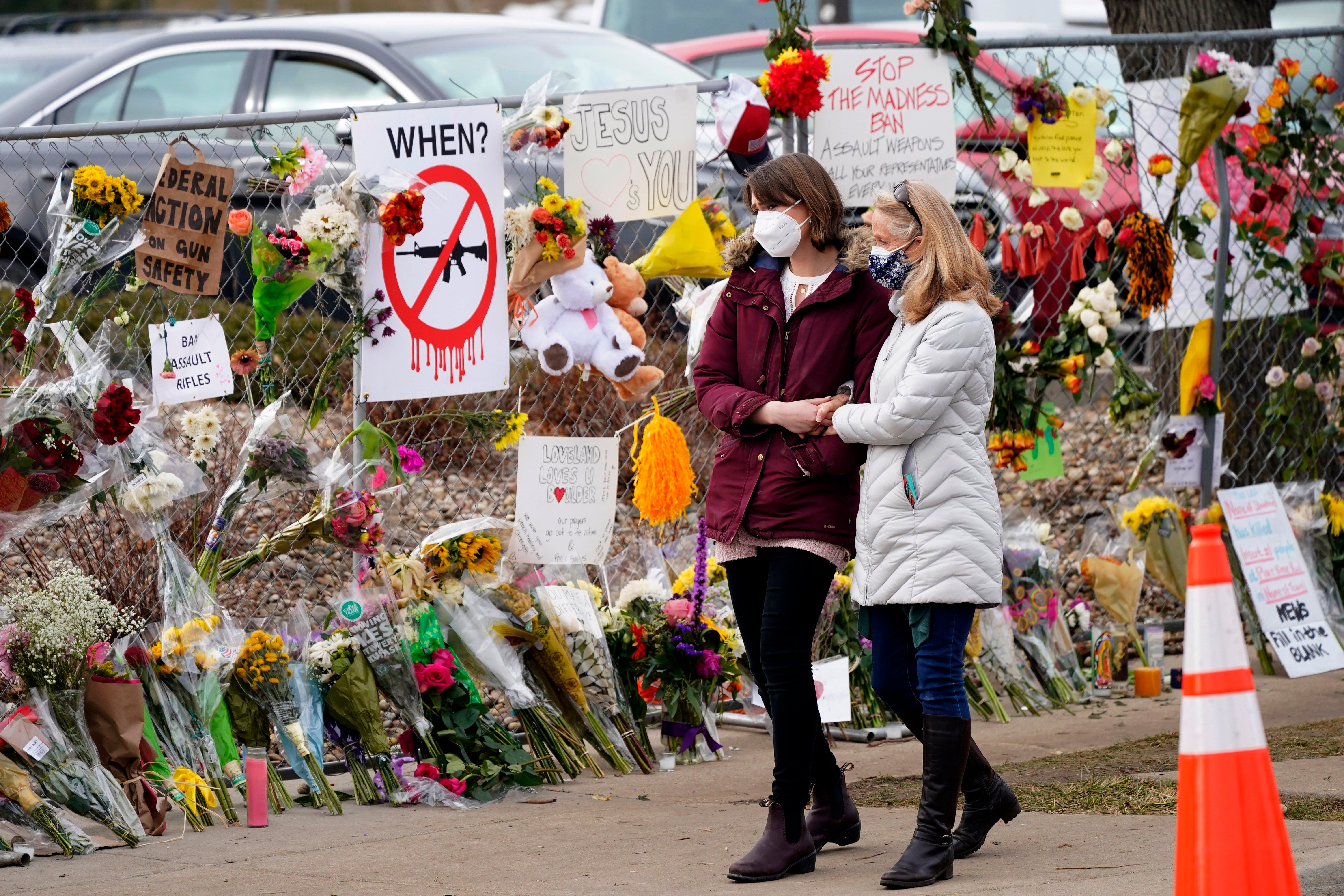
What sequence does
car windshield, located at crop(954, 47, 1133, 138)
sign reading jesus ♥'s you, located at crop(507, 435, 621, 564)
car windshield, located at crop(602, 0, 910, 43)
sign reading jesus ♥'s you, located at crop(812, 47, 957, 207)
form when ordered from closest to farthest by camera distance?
sign reading jesus ♥'s you, located at crop(507, 435, 621, 564)
sign reading jesus ♥'s you, located at crop(812, 47, 957, 207)
car windshield, located at crop(954, 47, 1133, 138)
car windshield, located at crop(602, 0, 910, 43)

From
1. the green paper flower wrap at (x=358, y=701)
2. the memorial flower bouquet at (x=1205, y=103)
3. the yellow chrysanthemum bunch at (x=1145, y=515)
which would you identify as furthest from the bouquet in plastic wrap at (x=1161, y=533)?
the green paper flower wrap at (x=358, y=701)

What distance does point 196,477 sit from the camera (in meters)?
4.59

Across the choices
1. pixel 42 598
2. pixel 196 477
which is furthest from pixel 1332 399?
pixel 42 598

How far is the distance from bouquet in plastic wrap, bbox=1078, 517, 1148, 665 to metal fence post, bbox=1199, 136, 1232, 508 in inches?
13.8

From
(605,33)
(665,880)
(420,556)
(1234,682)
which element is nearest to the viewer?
(1234,682)

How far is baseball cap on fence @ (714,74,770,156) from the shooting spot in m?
5.24

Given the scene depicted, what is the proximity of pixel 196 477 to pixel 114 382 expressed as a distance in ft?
1.17

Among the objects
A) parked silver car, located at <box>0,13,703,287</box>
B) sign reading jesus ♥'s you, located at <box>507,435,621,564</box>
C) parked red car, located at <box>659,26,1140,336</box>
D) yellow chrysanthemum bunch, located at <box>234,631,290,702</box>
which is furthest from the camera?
parked silver car, located at <box>0,13,703,287</box>

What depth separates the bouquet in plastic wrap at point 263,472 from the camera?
15.0 ft

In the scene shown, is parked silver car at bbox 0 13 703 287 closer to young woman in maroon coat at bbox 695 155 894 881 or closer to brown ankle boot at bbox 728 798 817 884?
young woman in maroon coat at bbox 695 155 894 881

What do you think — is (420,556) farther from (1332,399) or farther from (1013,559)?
(1332,399)

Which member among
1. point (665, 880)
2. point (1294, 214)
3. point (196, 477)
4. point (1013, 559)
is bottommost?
point (665, 880)

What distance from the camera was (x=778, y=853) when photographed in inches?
148

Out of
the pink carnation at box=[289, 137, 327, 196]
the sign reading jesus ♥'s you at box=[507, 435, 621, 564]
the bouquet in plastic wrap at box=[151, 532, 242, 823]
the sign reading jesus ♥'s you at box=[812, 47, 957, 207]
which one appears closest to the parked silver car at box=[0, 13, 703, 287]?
the sign reading jesus ♥'s you at box=[812, 47, 957, 207]
